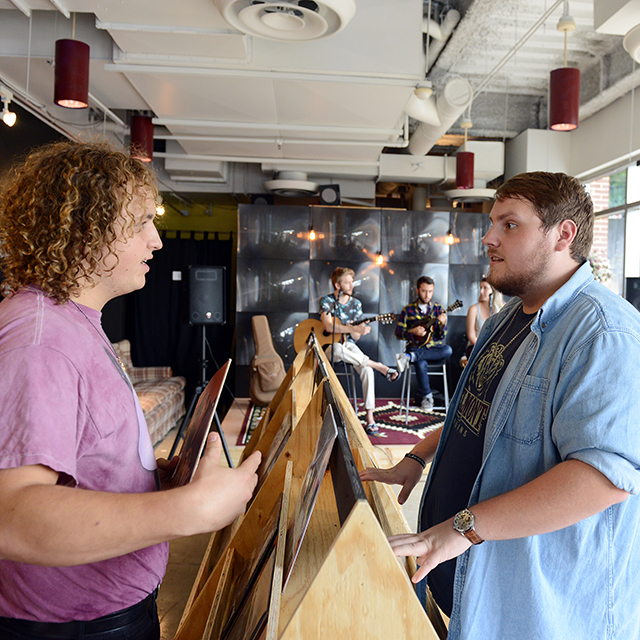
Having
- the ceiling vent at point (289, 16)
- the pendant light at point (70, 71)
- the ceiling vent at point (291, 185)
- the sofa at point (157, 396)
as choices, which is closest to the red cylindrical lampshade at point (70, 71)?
the pendant light at point (70, 71)

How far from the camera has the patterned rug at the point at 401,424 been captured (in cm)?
518

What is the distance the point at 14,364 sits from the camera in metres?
0.69

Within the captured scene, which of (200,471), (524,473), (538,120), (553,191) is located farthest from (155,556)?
(538,120)

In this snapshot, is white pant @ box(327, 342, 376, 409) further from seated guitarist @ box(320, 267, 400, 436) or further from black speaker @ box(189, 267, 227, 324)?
black speaker @ box(189, 267, 227, 324)

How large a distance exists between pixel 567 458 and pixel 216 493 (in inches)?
25.6

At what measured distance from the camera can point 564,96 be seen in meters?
3.65

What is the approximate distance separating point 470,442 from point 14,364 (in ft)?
3.33

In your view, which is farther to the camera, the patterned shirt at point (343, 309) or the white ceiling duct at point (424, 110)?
the patterned shirt at point (343, 309)

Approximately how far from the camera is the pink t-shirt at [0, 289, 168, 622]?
2.22ft

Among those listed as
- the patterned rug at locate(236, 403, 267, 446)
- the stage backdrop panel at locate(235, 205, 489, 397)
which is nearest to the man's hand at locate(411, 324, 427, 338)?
the stage backdrop panel at locate(235, 205, 489, 397)

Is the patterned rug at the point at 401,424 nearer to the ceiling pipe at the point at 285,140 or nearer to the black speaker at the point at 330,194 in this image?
the black speaker at the point at 330,194

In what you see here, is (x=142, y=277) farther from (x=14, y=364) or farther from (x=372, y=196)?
(x=372, y=196)

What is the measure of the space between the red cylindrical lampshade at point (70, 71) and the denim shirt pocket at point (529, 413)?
10.9 ft

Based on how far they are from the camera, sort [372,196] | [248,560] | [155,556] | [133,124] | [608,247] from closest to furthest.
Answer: [155,556]
[248,560]
[133,124]
[608,247]
[372,196]
